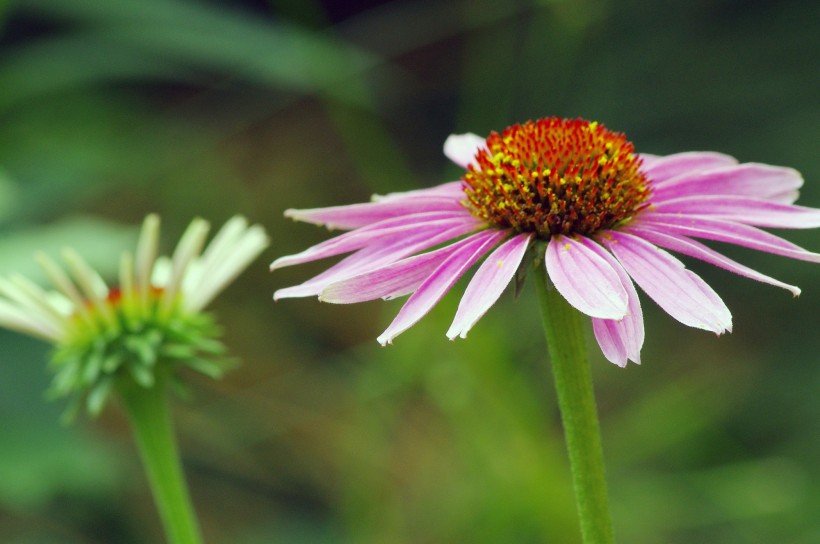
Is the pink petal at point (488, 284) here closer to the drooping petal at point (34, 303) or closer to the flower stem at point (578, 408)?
the flower stem at point (578, 408)

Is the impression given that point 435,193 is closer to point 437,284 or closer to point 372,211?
point 372,211

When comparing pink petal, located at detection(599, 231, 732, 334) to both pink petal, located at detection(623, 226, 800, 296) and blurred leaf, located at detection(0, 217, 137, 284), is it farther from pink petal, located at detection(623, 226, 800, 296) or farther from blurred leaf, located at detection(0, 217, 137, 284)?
blurred leaf, located at detection(0, 217, 137, 284)

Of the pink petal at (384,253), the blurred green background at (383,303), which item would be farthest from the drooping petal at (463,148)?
the blurred green background at (383,303)

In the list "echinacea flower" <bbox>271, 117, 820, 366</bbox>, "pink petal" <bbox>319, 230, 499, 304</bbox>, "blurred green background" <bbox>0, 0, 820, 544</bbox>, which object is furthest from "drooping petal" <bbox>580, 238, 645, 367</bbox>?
"blurred green background" <bbox>0, 0, 820, 544</bbox>

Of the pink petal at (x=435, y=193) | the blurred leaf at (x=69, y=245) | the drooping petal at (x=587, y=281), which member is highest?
the blurred leaf at (x=69, y=245)

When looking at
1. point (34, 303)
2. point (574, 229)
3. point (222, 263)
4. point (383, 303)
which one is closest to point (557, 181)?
point (574, 229)

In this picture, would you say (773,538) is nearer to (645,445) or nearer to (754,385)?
(645,445)
